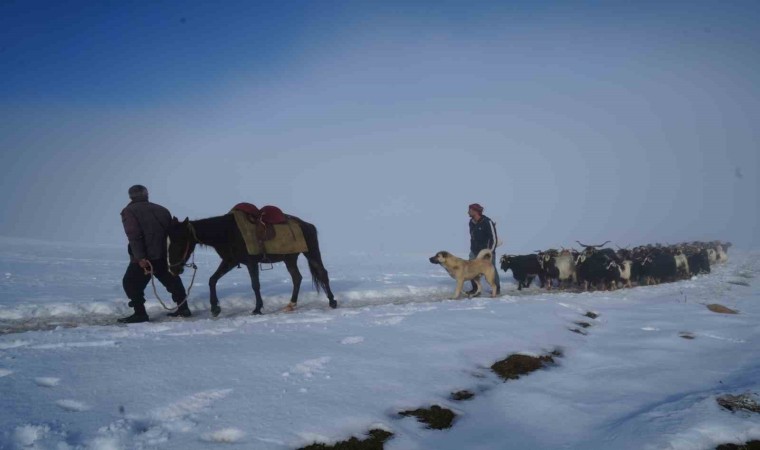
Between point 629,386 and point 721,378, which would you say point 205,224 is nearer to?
point 629,386

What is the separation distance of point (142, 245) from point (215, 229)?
120cm

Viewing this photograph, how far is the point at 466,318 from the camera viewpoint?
650 centimetres

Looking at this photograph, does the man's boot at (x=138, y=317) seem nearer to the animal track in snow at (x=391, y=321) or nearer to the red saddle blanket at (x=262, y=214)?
the red saddle blanket at (x=262, y=214)

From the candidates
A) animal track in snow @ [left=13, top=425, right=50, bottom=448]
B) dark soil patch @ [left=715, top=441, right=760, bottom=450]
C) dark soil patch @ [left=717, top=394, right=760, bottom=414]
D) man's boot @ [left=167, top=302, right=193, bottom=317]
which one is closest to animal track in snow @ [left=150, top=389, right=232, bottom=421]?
animal track in snow @ [left=13, top=425, right=50, bottom=448]

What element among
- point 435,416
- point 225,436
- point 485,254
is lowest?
point 435,416

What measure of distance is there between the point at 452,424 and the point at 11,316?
7.80 metres

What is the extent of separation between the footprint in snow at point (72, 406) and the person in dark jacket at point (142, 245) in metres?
4.18

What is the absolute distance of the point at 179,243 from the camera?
23.9ft

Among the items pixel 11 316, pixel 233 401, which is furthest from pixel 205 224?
pixel 233 401

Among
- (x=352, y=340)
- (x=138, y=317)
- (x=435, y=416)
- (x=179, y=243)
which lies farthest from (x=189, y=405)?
(x=179, y=243)

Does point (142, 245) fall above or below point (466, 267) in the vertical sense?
above

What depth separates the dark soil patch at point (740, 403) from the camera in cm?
330

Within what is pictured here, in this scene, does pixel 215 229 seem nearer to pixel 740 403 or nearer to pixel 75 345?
pixel 75 345

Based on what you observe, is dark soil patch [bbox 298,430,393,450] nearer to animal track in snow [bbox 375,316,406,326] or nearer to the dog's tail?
animal track in snow [bbox 375,316,406,326]
